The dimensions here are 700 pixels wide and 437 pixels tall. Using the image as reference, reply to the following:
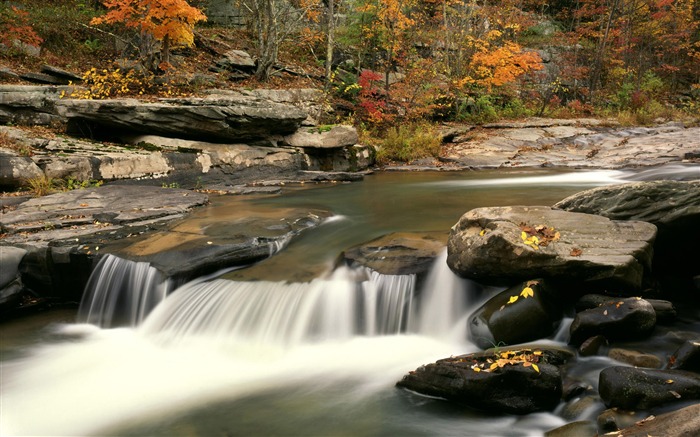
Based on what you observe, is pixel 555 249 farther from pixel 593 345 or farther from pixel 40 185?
pixel 40 185

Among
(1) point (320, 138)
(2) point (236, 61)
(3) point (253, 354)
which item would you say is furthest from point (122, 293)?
(2) point (236, 61)

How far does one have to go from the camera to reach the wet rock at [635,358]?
3.88 meters

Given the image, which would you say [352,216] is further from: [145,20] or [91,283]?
[145,20]

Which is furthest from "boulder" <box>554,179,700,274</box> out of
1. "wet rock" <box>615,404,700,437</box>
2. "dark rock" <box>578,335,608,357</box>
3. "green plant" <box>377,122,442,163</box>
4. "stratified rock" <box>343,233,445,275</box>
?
"green plant" <box>377,122,442,163</box>

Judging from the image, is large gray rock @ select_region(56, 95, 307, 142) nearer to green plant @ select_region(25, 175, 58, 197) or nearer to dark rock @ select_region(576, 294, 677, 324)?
green plant @ select_region(25, 175, 58, 197)

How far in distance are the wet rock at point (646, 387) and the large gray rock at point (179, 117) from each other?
10.2 metres

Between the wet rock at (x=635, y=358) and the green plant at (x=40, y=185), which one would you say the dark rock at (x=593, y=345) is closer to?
the wet rock at (x=635, y=358)

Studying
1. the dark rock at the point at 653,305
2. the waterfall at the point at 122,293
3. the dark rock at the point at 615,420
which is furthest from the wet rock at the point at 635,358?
the waterfall at the point at 122,293

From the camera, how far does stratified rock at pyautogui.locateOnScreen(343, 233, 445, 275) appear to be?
565 cm

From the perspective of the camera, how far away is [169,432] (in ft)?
12.6

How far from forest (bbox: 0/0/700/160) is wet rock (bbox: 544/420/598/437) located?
39.3 feet

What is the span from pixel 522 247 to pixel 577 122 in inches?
633

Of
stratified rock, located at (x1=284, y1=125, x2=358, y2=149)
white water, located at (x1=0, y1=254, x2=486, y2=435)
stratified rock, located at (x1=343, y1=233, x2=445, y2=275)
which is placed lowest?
white water, located at (x1=0, y1=254, x2=486, y2=435)

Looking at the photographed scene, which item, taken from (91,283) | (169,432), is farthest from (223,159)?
(169,432)
